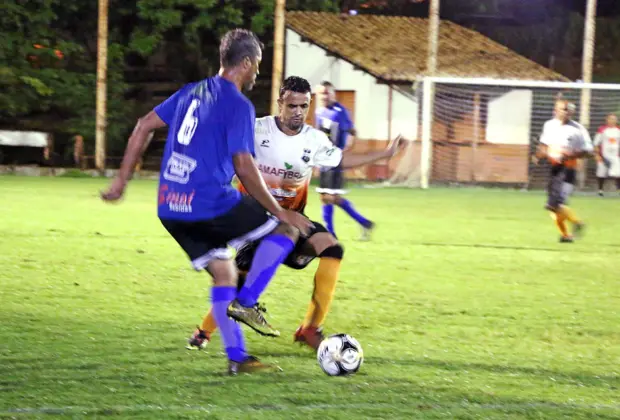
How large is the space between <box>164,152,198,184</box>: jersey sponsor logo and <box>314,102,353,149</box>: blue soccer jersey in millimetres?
9115

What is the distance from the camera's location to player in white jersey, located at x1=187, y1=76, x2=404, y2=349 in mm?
7164

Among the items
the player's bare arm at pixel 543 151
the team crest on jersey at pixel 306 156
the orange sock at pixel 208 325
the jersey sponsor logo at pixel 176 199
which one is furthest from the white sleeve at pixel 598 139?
the jersey sponsor logo at pixel 176 199

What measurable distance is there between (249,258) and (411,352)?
1137 mm

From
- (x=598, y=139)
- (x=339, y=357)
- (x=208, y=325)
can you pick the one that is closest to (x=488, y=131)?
(x=598, y=139)

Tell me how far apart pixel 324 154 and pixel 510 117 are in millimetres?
24891

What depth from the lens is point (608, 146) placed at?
28000 mm

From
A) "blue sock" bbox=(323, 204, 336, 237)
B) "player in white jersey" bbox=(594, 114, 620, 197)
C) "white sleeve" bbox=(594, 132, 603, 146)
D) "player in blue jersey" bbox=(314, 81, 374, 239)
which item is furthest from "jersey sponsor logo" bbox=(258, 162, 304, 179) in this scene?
"white sleeve" bbox=(594, 132, 603, 146)

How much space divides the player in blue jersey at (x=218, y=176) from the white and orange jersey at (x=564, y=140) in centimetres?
923

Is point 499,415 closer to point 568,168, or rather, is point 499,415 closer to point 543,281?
point 543,281

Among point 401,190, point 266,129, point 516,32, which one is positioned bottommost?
point 401,190

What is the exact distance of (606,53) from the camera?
38.2 metres

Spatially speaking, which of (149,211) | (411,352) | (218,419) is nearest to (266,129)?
(411,352)

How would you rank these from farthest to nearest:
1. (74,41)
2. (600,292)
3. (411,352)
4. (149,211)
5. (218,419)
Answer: (74,41) < (149,211) < (600,292) < (411,352) < (218,419)

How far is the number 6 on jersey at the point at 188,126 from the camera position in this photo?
20.4 feet
